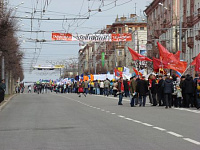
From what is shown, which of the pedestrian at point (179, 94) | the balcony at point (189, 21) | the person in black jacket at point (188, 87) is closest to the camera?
the person in black jacket at point (188, 87)

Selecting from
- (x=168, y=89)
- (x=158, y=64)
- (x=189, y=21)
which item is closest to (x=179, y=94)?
(x=168, y=89)

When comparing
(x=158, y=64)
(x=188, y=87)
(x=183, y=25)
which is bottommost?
(x=188, y=87)

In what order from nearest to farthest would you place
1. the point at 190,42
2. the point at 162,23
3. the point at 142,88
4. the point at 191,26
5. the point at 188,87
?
the point at 188,87
the point at 142,88
the point at 190,42
the point at 191,26
the point at 162,23

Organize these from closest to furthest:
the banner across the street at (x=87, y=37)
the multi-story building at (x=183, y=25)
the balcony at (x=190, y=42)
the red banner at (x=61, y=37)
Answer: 1. the red banner at (x=61, y=37)
2. the banner across the street at (x=87, y=37)
3. the multi-story building at (x=183, y=25)
4. the balcony at (x=190, y=42)

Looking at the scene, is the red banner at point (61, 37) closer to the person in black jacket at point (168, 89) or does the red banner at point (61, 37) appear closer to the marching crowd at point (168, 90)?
the marching crowd at point (168, 90)

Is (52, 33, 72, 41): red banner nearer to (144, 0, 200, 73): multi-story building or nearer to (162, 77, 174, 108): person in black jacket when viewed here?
(144, 0, 200, 73): multi-story building

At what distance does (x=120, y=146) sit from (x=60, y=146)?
1.18 m

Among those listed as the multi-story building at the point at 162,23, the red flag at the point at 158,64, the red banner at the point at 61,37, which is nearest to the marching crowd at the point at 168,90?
the red flag at the point at 158,64

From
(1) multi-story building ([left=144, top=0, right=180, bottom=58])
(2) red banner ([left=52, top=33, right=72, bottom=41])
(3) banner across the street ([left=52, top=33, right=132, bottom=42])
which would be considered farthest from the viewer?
(1) multi-story building ([left=144, top=0, right=180, bottom=58])

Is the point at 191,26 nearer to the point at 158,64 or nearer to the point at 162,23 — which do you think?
the point at 162,23

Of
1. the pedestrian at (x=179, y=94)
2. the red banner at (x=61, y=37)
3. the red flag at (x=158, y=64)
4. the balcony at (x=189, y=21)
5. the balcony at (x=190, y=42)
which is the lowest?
the pedestrian at (x=179, y=94)

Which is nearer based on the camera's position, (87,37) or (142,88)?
(142,88)

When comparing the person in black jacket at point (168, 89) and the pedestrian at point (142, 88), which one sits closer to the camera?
the person in black jacket at point (168, 89)

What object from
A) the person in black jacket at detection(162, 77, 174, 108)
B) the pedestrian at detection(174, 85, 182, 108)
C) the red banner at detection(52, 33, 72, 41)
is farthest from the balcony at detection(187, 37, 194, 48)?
the person in black jacket at detection(162, 77, 174, 108)
